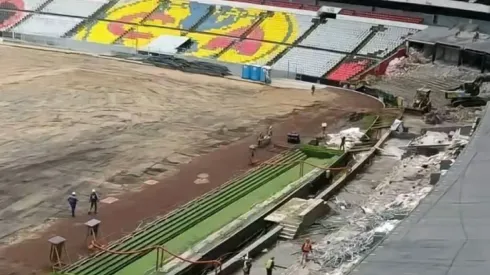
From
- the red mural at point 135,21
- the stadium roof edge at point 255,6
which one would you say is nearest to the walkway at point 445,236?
the stadium roof edge at point 255,6

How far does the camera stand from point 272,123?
129ft

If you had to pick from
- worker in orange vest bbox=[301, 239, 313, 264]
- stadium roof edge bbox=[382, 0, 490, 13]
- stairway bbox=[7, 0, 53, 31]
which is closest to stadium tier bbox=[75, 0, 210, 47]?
stairway bbox=[7, 0, 53, 31]

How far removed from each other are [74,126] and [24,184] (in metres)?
8.49

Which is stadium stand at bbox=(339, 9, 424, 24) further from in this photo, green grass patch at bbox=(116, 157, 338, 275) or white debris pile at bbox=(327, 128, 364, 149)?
green grass patch at bbox=(116, 157, 338, 275)

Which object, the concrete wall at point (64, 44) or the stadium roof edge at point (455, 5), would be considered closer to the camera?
the stadium roof edge at point (455, 5)

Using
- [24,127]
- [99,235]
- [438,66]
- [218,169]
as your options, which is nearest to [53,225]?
[99,235]

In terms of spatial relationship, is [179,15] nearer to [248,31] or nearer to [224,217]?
[248,31]

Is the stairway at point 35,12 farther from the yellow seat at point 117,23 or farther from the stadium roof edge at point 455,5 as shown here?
the stadium roof edge at point 455,5

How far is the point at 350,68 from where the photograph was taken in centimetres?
5162

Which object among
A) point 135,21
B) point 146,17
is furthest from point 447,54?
point 135,21

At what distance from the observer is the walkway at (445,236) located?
45.7 feet

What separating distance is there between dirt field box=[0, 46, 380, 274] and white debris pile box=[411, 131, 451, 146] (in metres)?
6.19

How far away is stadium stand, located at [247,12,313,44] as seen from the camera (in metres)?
56.4

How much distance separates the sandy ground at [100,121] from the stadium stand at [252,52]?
4705 millimetres
